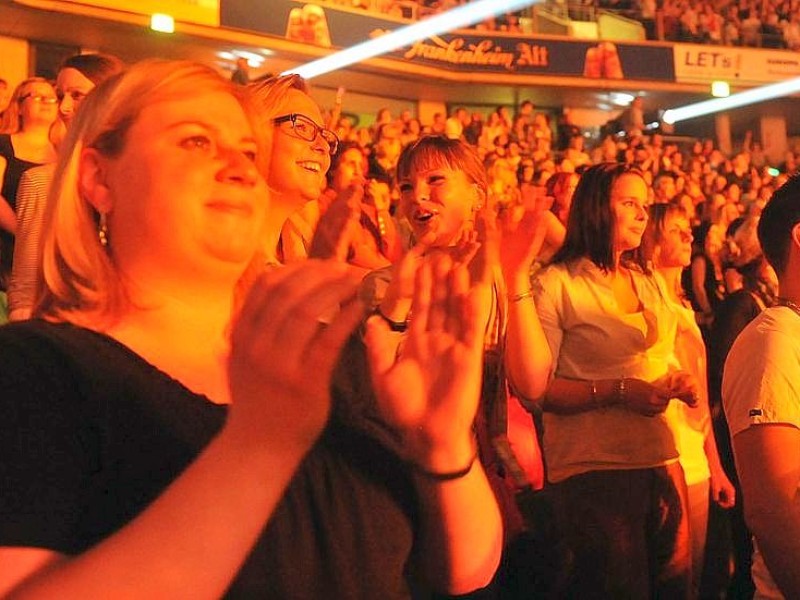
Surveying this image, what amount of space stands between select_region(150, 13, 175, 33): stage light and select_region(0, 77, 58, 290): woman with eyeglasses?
8.23 m

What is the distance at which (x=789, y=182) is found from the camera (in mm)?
2033

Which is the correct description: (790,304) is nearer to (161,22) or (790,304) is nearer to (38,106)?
(38,106)

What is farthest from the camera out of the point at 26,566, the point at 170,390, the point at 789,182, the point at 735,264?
the point at 735,264

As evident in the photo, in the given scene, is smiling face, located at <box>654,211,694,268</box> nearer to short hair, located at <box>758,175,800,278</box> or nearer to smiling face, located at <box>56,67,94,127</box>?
short hair, located at <box>758,175,800,278</box>

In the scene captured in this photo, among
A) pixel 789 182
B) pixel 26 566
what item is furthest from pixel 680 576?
pixel 26 566

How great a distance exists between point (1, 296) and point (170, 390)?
5.70 feet

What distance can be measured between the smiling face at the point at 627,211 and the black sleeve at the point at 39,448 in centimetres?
196

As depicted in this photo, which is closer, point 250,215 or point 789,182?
point 250,215

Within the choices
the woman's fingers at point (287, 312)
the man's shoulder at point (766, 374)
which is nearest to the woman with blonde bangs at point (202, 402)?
the woman's fingers at point (287, 312)

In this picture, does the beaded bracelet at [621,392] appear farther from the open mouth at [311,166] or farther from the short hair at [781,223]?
the open mouth at [311,166]

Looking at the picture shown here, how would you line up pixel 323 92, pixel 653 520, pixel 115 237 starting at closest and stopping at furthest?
pixel 115 237 → pixel 653 520 → pixel 323 92

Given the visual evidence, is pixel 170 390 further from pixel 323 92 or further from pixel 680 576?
pixel 323 92

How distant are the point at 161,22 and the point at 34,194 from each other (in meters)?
9.27

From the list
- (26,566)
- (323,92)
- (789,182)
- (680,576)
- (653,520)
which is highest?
(323,92)
